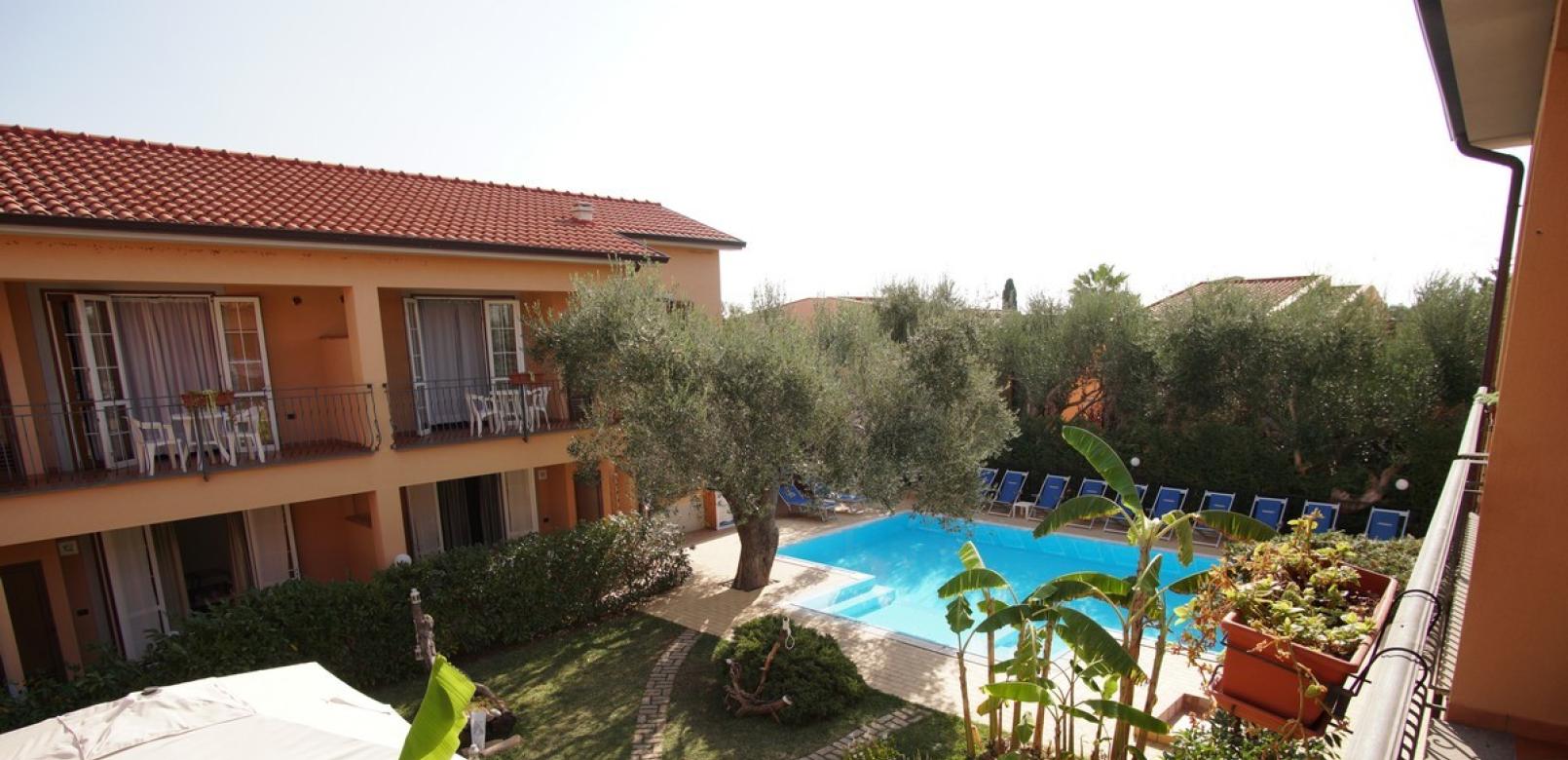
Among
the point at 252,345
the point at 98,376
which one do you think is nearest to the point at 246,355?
the point at 252,345

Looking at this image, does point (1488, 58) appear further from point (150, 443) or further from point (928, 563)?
point (150, 443)

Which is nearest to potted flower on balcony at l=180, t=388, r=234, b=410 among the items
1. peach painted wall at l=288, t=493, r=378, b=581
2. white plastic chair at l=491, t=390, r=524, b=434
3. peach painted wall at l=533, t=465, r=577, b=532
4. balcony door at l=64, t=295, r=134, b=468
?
balcony door at l=64, t=295, r=134, b=468

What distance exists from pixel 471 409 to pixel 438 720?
38.0 feet

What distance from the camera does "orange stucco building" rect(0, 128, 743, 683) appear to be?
1039 centimetres

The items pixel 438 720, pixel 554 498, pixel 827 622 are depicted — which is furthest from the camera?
pixel 554 498

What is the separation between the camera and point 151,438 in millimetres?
11398

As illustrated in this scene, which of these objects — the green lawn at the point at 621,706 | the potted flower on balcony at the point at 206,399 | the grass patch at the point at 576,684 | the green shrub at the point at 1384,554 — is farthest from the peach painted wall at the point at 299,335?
the green shrub at the point at 1384,554

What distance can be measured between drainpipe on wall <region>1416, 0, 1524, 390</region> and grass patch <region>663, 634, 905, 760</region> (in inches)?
322

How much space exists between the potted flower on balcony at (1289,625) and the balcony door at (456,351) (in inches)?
533

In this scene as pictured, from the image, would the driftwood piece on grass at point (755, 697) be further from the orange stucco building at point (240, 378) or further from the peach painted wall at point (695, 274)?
the peach painted wall at point (695, 274)

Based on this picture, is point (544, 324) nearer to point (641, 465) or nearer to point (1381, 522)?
point (641, 465)

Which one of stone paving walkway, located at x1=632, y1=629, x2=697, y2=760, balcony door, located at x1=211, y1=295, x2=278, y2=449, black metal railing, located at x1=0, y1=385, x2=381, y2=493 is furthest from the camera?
balcony door, located at x1=211, y1=295, x2=278, y2=449

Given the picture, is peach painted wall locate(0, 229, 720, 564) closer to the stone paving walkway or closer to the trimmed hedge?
the trimmed hedge

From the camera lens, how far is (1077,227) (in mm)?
25016
